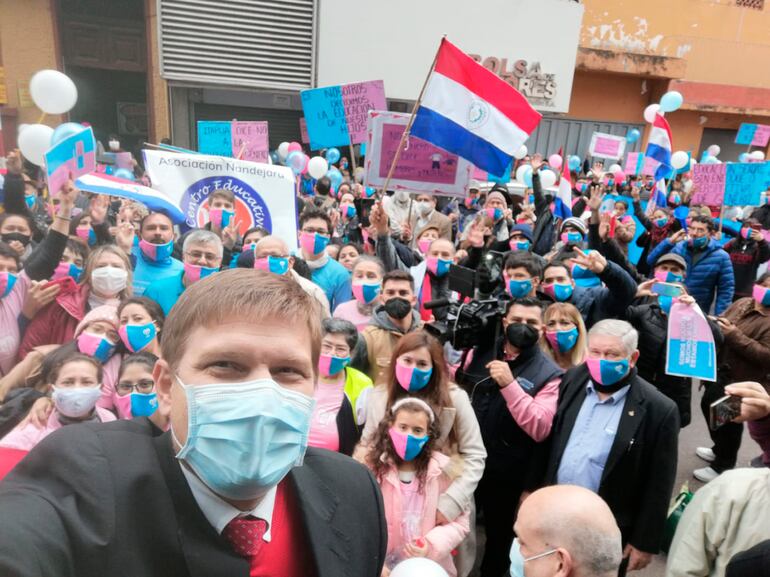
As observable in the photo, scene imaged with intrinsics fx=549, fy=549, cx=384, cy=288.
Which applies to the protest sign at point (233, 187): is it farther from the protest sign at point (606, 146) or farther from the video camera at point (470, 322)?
the protest sign at point (606, 146)

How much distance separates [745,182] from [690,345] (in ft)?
15.2

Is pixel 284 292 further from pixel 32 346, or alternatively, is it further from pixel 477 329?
pixel 32 346

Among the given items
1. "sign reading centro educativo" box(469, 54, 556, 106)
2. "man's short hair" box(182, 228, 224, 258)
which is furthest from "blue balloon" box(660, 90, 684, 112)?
"man's short hair" box(182, 228, 224, 258)

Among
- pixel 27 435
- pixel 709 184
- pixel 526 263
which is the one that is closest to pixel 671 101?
pixel 709 184

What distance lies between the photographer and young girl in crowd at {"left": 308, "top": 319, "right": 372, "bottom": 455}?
282 cm

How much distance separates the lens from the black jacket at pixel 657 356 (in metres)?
3.72

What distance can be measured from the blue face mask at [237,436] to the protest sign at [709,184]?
7.30 metres

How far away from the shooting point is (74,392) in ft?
7.79

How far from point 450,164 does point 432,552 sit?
3793mm

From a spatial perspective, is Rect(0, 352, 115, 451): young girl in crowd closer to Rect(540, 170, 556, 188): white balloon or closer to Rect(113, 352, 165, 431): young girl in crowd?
Rect(113, 352, 165, 431): young girl in crowd

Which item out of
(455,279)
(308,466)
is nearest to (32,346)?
(455,279)

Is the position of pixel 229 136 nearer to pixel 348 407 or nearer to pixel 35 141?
pixel 35 141

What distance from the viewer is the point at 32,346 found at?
320 cm

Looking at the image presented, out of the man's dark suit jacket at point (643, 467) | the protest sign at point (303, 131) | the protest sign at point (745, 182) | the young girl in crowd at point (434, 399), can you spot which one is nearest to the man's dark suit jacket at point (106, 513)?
the young girl in crowd at point (434, 399)
